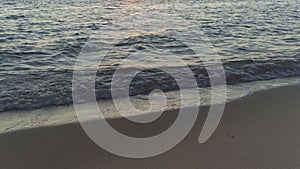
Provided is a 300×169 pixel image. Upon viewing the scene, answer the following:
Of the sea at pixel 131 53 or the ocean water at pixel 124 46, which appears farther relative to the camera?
the ocean water at pixel 124 46

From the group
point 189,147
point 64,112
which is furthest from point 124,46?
point 189,147

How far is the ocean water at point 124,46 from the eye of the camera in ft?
21.8

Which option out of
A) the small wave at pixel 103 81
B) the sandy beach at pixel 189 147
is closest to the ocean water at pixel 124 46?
the small wave at pixel 103 81

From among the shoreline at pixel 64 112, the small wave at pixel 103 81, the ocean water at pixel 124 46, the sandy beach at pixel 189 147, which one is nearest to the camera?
the sandy beach at pixel 189 147

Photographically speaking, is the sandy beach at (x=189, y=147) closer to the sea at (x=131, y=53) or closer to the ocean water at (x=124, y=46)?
the sea at (x=131, y=53)

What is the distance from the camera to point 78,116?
17.1 feet

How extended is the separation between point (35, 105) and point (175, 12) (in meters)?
13.3

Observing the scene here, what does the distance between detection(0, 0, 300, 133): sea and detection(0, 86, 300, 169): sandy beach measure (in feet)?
1.47

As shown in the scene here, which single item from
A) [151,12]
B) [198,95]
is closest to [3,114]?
[198,95]

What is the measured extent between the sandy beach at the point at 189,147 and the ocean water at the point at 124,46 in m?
1.04

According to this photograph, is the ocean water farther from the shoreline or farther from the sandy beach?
the sandy beach

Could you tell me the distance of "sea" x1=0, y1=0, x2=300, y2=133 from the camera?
592cm

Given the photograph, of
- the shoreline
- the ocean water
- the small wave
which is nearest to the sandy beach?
the shoreline

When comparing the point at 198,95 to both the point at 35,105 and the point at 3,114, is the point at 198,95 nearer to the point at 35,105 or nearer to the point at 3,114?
the point at 35,105
